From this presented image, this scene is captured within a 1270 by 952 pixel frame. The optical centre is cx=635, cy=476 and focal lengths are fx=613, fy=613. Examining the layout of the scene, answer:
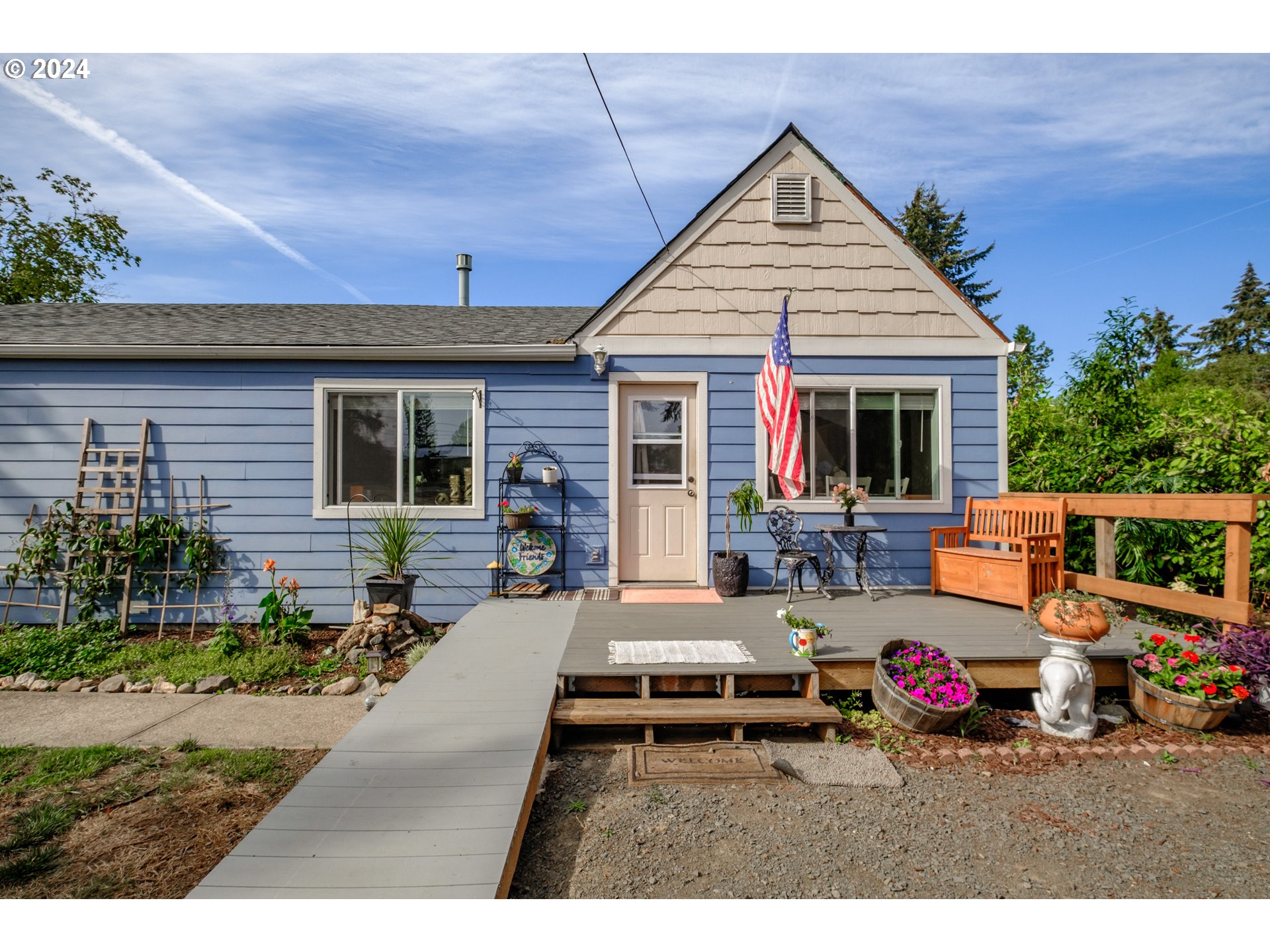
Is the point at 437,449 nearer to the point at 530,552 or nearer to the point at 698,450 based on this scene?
the point at 530,552

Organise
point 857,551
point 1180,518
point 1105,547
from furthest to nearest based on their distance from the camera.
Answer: point 857,551 < point 1105,547 < point 1180,518

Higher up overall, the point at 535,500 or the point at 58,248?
the point at 58,248

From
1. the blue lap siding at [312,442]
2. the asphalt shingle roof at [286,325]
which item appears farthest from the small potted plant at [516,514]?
the asphalt shingle roof at [286,325]

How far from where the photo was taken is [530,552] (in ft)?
19.4

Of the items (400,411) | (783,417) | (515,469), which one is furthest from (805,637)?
(400,411)

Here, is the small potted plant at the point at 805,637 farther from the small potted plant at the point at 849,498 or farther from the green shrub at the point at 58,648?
the green shrub at the point at 58,648

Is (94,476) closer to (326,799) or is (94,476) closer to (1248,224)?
(326,799)

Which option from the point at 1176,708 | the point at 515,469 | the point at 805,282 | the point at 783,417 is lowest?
the point at 1176,708

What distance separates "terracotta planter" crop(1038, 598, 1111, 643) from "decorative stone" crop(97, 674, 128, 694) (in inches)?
243

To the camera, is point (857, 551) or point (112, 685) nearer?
point (112, 685)

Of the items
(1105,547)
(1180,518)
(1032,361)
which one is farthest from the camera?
(1032,361)

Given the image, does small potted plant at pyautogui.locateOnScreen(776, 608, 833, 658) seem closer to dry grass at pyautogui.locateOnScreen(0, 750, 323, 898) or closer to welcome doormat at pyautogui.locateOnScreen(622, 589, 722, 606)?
welcome doormat at pyautogui.locateOnScreen(622, 589, 722, 606)

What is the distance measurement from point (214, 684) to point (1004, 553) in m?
6.20
